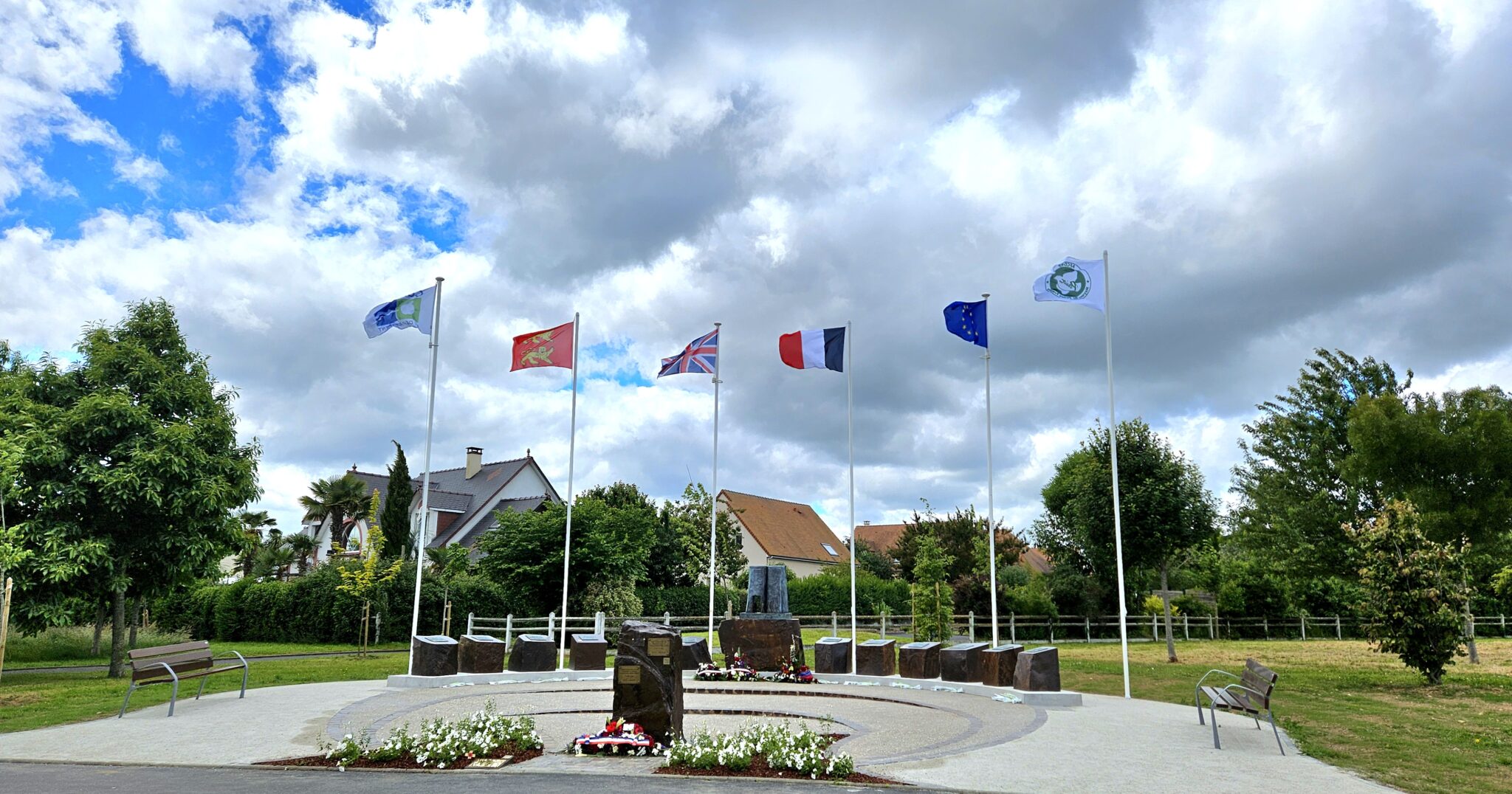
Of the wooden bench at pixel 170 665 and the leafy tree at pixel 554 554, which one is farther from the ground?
the leafy tree at pixel 554 554

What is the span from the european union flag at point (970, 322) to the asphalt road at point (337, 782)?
11.6 metres

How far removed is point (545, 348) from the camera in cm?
1858

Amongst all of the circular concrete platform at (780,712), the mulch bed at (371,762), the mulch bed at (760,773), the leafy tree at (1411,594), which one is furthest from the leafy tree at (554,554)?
the mulch bed at (760,773)

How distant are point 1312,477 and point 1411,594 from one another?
48.5 ft

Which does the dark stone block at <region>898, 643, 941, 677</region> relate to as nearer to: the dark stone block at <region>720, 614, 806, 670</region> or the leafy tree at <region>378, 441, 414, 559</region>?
the dark stone block at <region>720, 614, 806, 670</region>

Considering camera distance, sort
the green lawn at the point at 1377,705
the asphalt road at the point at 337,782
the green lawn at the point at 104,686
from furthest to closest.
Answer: the green lawn at the point at 104,686 → the green lawn at the point at 1377,705 → the asphalt road at the point at 337,782

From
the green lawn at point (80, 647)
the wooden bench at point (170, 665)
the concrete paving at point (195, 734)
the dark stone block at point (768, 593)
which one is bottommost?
the green lawn at point (80, 647)

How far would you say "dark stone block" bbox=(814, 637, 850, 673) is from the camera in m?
17.5

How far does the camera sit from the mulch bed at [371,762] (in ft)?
27.3

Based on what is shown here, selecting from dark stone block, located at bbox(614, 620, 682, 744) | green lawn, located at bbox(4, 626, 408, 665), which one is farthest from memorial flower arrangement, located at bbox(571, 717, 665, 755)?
green lawn, located at bbox(4, 626, 408, 665)

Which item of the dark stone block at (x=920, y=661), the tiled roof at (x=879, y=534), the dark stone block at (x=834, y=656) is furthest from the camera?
the tiled roof at (x=879, y=534)

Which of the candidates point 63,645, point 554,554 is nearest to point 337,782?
point 554,554

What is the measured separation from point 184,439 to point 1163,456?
25177 millimetres

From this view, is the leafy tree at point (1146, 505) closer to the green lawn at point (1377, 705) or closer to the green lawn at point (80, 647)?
the green lawn at point (1377, 705)
